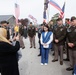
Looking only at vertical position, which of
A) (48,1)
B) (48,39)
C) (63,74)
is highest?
(48,1)

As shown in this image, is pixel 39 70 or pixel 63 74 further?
pixel 39 70

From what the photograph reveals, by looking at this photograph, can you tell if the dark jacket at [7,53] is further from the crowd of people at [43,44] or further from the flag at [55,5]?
the flag at [55,5]

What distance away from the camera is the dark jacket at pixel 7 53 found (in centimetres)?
411

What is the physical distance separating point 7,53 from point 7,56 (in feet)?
0.33

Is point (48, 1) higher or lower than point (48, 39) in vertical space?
higher

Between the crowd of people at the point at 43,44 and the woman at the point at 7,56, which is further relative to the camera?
the crowd of people at the point at 43,44

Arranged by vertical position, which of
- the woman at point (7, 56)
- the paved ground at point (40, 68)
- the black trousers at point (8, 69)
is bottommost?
the paved ground at point (40, 68)

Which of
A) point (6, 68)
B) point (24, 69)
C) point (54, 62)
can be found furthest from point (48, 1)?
point (6, 68)

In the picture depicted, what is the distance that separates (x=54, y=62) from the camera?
346 inches

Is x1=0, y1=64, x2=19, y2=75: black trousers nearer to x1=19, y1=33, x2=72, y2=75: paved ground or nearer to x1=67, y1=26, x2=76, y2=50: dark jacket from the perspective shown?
x1=19, y1=33, x2=72, y2=75: paved ground

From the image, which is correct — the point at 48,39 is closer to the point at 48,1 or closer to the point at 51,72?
the point at 51,72

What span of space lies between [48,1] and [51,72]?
35.3 ft

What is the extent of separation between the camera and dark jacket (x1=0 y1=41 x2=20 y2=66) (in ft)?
13.5

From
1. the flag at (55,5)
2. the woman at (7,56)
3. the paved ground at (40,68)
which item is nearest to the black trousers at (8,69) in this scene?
the woman at (7,56)
